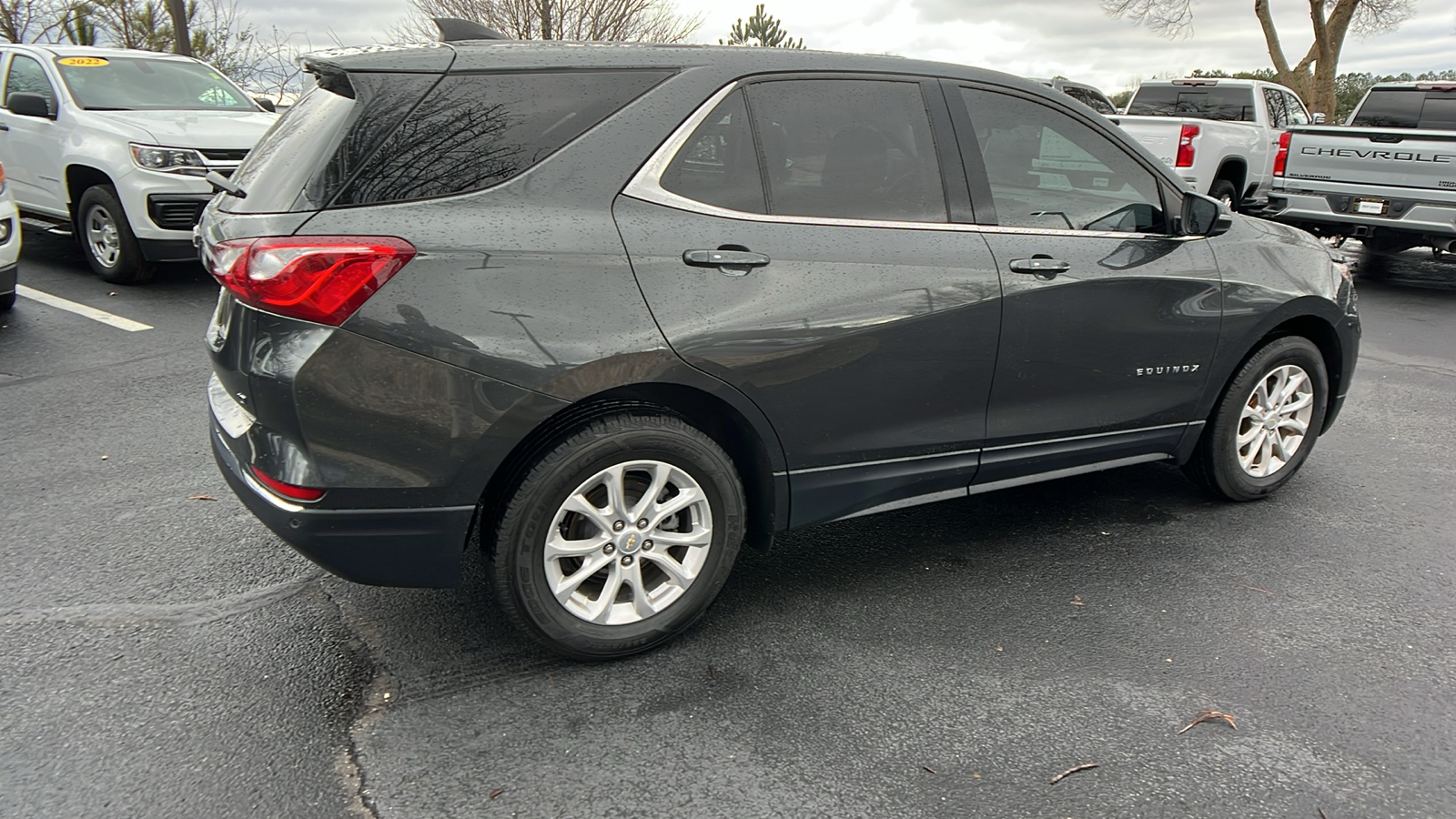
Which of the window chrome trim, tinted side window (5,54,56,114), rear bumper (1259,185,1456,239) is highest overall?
the window chrome trim

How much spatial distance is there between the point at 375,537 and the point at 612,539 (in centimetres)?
64

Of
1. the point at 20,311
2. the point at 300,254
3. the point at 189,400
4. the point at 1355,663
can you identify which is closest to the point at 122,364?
the point at 189,400

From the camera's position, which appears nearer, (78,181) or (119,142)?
(119,142)

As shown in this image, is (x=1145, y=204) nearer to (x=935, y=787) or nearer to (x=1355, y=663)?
(x=1355, y=663)

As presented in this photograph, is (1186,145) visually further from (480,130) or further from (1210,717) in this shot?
(480,130)

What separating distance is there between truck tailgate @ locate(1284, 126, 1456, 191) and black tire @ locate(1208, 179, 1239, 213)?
283 cm

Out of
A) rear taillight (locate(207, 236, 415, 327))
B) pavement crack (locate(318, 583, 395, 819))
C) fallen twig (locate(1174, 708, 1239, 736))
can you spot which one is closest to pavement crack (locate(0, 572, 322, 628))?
pavement crack (locate(318, 583, 395, 819))

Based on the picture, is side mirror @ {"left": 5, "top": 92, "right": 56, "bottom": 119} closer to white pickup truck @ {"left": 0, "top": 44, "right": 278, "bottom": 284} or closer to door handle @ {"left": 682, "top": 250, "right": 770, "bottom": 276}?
white pickup truck @ {"left": 0, "top": 44, "right": 278, "bottom": 284}

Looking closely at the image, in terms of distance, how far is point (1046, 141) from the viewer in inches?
141

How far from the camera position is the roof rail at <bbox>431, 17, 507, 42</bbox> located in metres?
2.96

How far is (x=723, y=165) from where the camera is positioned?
292 centimetres

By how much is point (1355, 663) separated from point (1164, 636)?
54 cm

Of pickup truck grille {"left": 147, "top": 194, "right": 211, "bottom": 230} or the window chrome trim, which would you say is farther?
pickup truck grille {"left": 147, "top": 194, "right": 211, "bottom": 230}

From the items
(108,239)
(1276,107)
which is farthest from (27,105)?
(1276,107)
